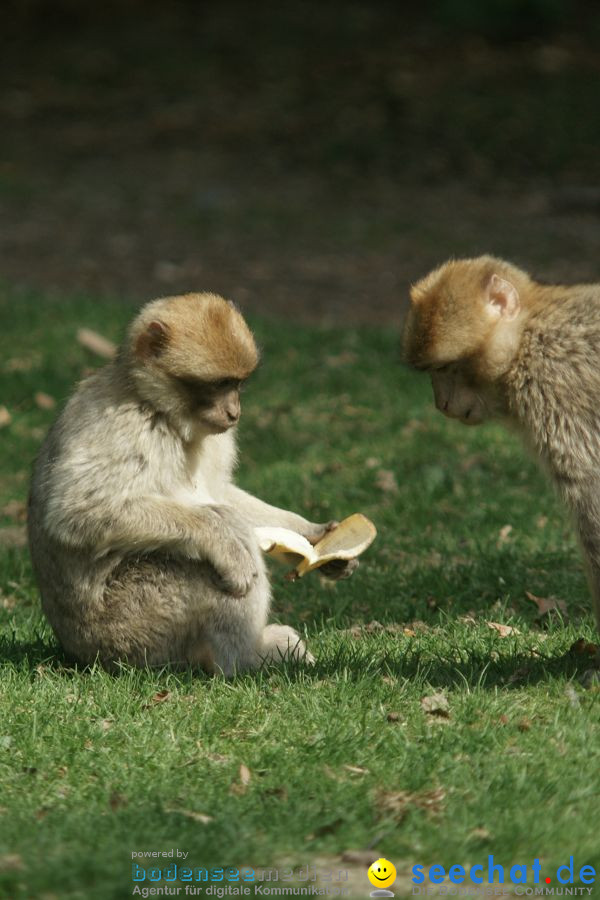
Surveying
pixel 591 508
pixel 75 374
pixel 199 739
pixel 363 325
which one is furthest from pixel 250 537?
pixel 363 325

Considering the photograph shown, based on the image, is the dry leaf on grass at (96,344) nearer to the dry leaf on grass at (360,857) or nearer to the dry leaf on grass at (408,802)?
the dry leaf on grass at (408,802)

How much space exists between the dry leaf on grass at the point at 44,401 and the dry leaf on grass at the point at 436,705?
576 cm

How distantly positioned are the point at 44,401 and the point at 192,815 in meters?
6.45

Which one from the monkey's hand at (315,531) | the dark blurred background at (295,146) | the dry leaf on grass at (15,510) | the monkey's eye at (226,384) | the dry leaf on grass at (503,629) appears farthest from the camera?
the dark blurred background at (295,146)

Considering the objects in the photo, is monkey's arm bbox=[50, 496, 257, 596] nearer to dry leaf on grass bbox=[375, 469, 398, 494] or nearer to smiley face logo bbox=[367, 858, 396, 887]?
smiley face logo bbox=[367, 858, 396, 887]

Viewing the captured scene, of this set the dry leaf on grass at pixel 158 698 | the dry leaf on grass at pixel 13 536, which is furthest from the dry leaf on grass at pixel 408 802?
the dry leaf on grass at pixel 13 536

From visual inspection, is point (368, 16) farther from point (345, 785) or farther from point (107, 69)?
point (345, 785)

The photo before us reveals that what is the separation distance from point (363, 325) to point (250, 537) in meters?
6.84

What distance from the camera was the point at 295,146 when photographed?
19.2m

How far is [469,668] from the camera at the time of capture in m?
5.73

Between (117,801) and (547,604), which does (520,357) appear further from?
(117,801)

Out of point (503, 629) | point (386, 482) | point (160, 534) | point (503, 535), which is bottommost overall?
point (386, 482)

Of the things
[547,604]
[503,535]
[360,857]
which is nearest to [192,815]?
[360,857]

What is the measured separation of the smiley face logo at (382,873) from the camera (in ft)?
13.1
